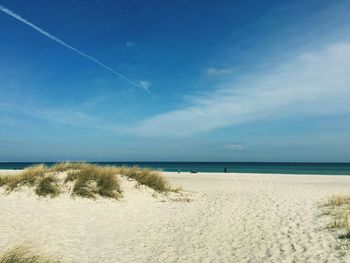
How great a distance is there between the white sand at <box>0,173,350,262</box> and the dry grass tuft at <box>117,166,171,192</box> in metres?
2.37

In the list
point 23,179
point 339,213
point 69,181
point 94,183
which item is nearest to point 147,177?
point 94,183

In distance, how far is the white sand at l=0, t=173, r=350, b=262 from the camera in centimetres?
812

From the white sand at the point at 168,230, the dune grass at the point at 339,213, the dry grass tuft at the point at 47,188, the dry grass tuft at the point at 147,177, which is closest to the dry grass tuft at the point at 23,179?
the dry grass tuft at the point at 47,188

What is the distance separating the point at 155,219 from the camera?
12352 millimetres

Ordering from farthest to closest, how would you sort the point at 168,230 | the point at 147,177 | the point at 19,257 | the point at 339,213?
the point at 147,177
the point at 339,213
the point at 168,230
the point at 19,257

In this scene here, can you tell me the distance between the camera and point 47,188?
1448 cm

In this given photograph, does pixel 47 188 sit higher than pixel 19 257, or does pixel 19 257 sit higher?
pixel 47 188

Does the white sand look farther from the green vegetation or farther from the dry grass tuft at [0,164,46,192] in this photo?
the dry grass tuft at [0,164,46,192]

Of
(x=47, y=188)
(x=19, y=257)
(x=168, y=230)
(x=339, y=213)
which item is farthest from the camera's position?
(x=47, y=188)

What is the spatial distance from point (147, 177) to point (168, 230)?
24.8 ft

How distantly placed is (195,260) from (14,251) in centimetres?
362

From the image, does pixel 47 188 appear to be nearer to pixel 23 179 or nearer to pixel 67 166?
pixel 23 179

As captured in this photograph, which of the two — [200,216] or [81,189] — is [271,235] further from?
[81,189]

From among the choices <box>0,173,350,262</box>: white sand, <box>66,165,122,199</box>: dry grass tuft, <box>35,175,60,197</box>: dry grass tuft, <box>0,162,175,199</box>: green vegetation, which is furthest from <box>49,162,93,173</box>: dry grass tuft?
<box>0,173,350,262</box>: white sand
